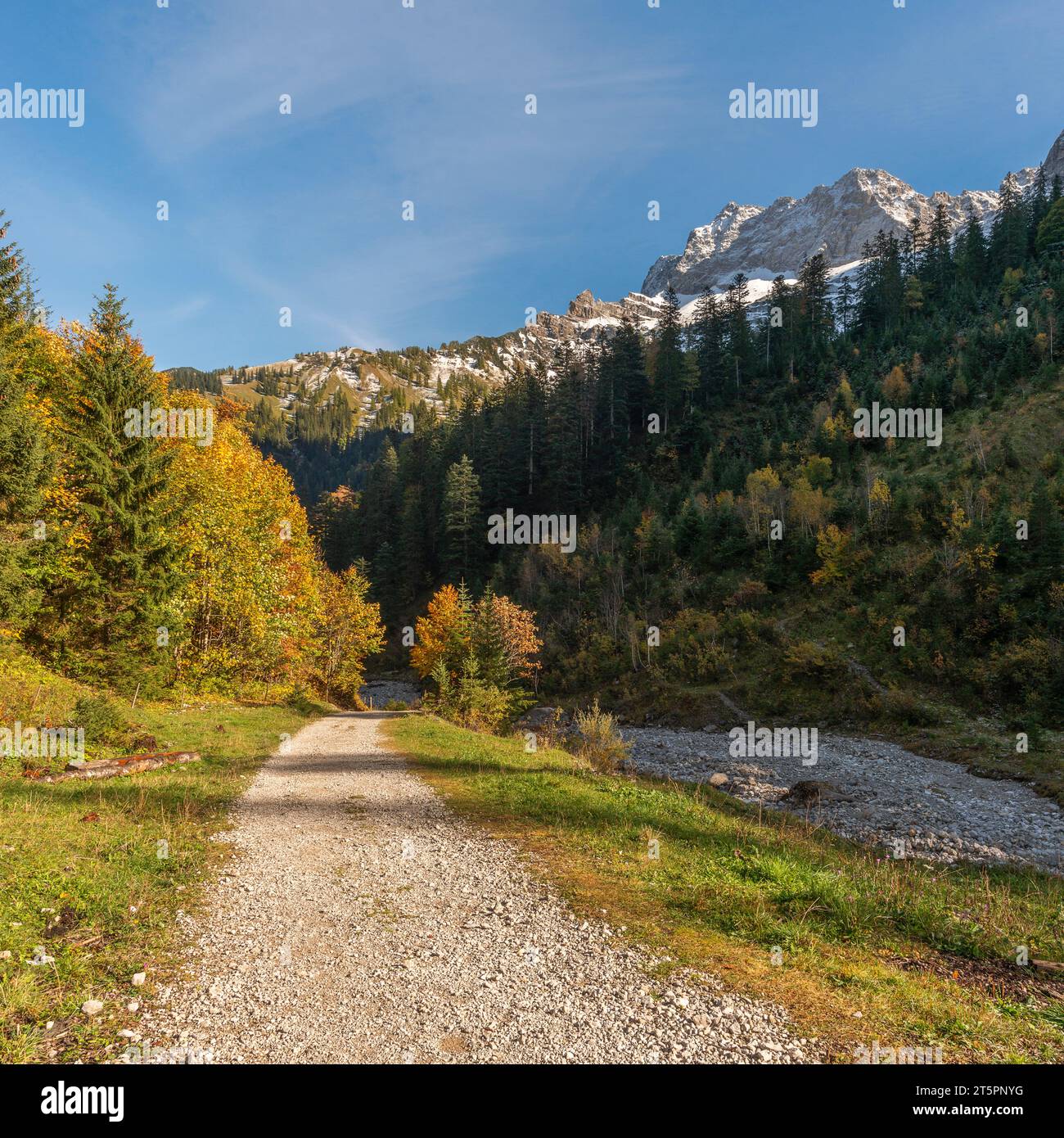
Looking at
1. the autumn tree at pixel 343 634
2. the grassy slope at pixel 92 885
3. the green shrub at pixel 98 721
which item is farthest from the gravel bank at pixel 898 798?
the autumn tree at pixel 343 634

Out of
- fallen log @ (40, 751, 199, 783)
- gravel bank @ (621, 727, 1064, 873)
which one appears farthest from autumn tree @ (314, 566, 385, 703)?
fallen log @ (40, 751, 199, 783)

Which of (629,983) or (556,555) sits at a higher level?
(556,555)

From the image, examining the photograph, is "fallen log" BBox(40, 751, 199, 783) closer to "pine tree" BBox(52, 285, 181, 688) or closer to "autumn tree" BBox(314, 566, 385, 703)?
"pine tree" BBox(52, 285, 181, 688)

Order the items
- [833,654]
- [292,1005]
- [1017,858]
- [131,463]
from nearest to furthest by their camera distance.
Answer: [292,1005]
[1017,858]
[131,463]
[833,654]

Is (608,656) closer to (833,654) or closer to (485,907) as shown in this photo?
(833,654)

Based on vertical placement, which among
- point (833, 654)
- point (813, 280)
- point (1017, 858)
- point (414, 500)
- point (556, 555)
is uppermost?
point (813, 280)

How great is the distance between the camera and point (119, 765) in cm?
1327

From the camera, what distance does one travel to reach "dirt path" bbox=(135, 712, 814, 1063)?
4477 millimetres

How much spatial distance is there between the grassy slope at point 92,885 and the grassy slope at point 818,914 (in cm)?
486

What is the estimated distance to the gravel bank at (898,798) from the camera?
1495 cm

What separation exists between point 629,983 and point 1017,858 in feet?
46.3

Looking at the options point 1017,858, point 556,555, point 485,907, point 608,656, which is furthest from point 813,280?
point 485,907

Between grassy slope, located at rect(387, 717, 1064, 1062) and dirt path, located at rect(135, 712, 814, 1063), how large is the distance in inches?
23.4
